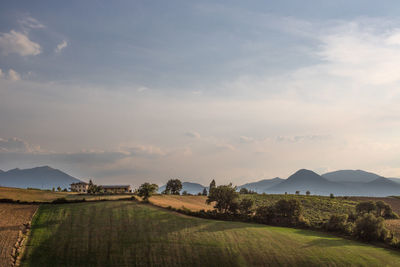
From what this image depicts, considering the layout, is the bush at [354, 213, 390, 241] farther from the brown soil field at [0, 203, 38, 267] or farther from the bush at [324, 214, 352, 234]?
the brown soil field at [0, 203, 38, 267]

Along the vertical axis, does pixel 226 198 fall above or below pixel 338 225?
above

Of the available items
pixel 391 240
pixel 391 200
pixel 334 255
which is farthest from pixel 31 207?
pixel 391 200

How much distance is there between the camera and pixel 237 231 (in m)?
67.6

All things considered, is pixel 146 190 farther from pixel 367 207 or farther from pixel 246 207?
pixel 367 207

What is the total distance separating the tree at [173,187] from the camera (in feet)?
471

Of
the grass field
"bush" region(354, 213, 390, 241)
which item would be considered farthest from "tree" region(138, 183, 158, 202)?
"bush" region(354, 213, 390, 241)

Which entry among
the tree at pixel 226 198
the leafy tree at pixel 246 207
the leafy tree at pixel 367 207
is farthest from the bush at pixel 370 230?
the leafy tree at pixel 367 207

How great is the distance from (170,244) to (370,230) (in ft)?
155

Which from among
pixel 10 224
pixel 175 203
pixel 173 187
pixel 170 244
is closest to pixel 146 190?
pixel 175 203

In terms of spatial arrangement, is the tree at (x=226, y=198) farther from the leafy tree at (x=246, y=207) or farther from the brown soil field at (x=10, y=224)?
the brown soil field at (x=10, y=224)

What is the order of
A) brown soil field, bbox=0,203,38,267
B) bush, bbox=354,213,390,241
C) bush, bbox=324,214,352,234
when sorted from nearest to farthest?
brown soil field, bbox=0,203,38,267, bush, bbox=354,213,390,241, bush, bbox=324,214,352,234

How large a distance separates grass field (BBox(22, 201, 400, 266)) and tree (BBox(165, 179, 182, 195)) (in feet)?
228

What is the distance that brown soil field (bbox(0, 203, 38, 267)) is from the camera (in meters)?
52.2

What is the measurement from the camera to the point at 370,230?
A: 238 feet
